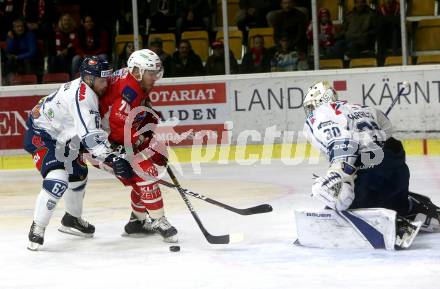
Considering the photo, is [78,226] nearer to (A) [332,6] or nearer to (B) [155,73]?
(B) [155,73]

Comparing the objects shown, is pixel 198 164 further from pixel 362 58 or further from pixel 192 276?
pixel 192 276

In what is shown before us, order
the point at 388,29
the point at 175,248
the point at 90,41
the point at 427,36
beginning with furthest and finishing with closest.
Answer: the point at 90,41, the point at 427,36, the point at 388,29, the point at 175,248

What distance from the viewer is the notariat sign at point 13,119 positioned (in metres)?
10.8

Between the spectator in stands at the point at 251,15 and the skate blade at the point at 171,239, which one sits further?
the spectator in stands at the point at 251,15

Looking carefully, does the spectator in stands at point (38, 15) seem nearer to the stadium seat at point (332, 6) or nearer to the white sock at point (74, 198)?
the stadium seat at point (332, 6)

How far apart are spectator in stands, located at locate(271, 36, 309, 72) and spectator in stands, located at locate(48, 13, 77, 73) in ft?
7.12

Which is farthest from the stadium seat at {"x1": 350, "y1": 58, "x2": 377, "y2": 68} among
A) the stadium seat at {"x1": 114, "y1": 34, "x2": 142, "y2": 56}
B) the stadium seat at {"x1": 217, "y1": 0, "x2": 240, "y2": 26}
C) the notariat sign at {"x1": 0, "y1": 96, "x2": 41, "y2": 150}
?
the notariat sign at {"x1": 0, "y1": 96, "x2": 41, "y2": 150}

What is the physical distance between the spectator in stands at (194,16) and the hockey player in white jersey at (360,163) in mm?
5778

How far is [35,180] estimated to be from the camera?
9.43 meters

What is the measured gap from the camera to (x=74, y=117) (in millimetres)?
6281

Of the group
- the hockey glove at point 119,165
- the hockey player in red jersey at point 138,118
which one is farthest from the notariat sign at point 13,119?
the hockey glove at point 119,165

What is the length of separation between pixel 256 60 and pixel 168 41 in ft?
3.58

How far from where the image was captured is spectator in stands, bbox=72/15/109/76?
11.4 metres

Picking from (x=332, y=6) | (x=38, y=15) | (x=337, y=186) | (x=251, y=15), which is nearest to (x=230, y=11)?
(x=251, y=15)
